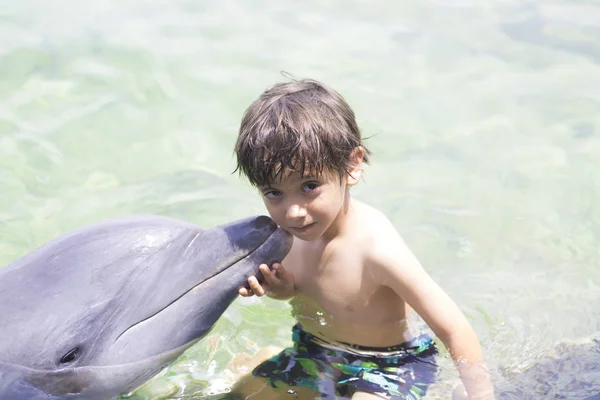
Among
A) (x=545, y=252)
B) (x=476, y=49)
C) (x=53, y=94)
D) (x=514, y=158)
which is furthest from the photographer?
(x=476, y=49)

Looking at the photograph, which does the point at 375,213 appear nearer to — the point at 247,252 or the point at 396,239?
the point at 396,239

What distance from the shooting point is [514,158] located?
29.1 feet

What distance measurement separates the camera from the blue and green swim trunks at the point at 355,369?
5.48 meters

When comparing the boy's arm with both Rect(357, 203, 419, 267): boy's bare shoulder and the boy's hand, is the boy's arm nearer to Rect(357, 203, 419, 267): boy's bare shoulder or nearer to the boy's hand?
Rect(357, 203, 419, 267): boy's bare shoulder

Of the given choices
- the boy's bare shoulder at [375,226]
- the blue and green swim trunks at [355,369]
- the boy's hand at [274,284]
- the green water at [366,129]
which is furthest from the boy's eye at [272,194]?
the green water at [366,129]

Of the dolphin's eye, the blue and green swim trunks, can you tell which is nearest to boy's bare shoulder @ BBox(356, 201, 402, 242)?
the blue and green swim trunks

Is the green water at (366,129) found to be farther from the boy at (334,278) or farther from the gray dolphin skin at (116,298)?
the gray dolphin skin at (116,298)

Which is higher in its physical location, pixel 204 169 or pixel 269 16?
pixel 269 16

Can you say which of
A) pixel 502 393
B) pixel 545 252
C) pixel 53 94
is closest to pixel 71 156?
pixel 53 94

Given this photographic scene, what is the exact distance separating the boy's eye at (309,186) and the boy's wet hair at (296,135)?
0.25 ft

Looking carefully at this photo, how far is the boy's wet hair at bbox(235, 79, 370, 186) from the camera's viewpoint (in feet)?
15.9

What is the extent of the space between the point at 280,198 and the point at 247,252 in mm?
340

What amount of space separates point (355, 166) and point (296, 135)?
55 cm

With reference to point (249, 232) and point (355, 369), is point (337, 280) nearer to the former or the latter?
point (355, 369)
